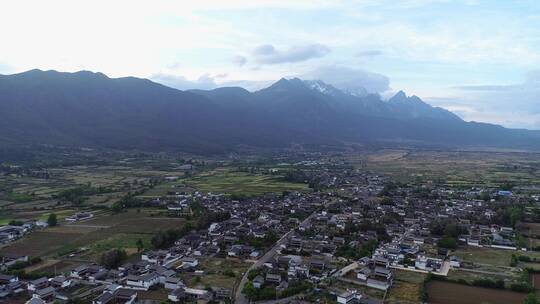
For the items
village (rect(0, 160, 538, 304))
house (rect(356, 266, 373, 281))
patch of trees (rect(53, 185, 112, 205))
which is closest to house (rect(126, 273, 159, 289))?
village (rect(0, 160, 538, 304))

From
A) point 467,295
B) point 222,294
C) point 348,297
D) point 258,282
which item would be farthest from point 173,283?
point 467,295

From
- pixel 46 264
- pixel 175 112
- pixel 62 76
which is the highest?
pixel 62 76

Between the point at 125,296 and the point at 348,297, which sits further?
the point at 125,296

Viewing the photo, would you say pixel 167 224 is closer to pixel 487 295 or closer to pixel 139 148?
pixel 487 295

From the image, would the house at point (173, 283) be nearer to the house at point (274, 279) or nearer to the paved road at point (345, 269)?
the house at point (274, 279)

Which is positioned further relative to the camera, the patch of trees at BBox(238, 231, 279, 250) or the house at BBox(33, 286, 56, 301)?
the patch of trees at BBox(238, 231, 279, 250)

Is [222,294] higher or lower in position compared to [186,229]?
lower

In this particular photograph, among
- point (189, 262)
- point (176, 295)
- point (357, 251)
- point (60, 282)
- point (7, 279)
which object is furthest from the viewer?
point (357, 251)

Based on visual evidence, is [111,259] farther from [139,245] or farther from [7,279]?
[7,279]

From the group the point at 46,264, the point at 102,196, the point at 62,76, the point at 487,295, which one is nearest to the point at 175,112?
the point at 62,76

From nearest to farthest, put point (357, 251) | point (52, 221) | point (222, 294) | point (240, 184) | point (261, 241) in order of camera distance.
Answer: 1. point (222, 294)
2. point (357, 251)
3. point (261, 241)
4. point (52, 221)
5. point (240, 184)

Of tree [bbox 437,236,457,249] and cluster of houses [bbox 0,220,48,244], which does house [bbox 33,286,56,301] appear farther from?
tree [bbox 437,236,457,249]
